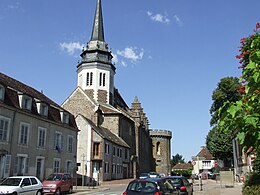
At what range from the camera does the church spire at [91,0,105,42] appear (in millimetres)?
59312

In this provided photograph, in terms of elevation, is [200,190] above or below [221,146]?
below

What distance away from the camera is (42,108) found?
26125 mm

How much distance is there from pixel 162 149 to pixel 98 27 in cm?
3637

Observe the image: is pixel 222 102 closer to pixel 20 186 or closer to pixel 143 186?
pixel 20 186

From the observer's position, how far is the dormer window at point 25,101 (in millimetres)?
23203

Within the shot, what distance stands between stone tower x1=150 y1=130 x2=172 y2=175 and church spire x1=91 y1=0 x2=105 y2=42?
31.2 metres

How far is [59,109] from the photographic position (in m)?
29.7

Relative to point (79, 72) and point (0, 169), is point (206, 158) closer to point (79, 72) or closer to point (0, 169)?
point (79, 72)

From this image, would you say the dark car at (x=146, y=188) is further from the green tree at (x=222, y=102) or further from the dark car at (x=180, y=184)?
the green tree at (x=222, y=102)

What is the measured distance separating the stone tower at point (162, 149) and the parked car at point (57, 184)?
55318 mm

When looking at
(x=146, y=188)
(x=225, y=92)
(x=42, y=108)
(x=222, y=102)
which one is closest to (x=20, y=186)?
(x=146, y=188)

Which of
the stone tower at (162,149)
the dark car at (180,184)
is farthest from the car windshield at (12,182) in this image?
the stone tower at (162,149)

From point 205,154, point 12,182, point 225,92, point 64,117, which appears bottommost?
point 12,182

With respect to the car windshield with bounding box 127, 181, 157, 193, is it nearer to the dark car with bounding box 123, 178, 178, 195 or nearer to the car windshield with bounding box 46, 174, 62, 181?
the dark car with bounding box 123, 178, 178, 195
